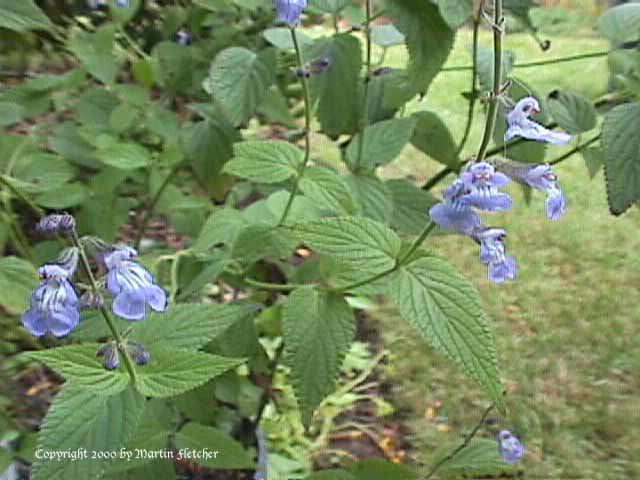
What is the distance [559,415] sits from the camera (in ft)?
5.72

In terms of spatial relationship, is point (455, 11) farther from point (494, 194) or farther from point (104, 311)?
point (104, 311)

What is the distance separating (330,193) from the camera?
0.97 m

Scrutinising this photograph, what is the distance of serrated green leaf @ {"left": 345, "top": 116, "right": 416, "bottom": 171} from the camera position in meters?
1.11

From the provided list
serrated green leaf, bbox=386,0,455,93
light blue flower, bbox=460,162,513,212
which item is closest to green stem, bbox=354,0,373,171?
serrated green leaf, bbox=386,0,455,93

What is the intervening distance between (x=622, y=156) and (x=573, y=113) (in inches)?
9.5

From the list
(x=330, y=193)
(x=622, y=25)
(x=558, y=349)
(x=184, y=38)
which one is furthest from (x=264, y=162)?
(x=558, y=349)

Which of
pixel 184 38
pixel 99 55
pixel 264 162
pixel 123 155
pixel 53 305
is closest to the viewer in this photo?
pixel 53 305

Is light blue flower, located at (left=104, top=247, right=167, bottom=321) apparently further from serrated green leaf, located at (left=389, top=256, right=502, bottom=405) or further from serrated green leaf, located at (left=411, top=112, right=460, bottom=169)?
serrated green leaf, located at (left=411, top=112, right=460, bottom=169)

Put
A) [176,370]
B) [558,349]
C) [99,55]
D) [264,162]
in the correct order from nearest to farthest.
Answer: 1. [176,370]
2. [264,162]
3. [99,55]
4. [558,349]

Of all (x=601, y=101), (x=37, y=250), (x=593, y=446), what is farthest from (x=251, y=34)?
(x=593, y=446)

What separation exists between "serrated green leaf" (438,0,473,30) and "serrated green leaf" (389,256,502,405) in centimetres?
26

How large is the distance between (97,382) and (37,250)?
69 cm

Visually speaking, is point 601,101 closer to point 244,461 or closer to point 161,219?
point 244,461

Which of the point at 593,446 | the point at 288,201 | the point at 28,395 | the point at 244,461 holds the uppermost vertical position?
the point at 288,201
